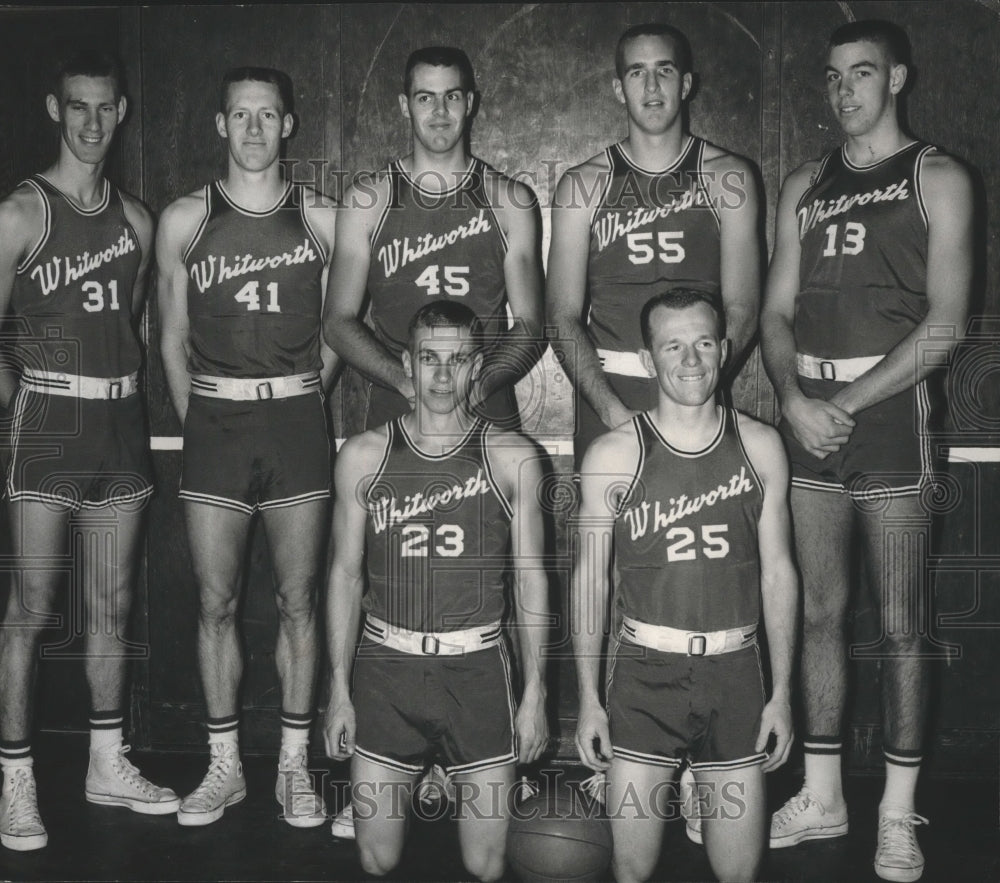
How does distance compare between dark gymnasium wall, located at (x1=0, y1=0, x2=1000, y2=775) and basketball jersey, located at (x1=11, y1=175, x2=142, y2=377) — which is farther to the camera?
dark gymnasium wall, located at (x1=0, y1=0, x2=1000, y2=775)

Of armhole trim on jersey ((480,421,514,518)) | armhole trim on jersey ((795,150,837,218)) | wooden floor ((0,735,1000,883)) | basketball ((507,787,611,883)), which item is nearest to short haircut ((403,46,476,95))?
armhole trim on jersey ((795,150,837,218))

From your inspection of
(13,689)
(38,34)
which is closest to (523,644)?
(13,689)

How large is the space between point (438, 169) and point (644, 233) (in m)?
0.77

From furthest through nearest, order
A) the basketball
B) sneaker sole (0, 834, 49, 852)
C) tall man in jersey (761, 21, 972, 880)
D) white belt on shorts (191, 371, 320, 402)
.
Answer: white belt on shorts (191, 371, 320, 402)
sneaker sole (0, 834, 49, 852)
tall man in jersey (761, 21, 972, 880)
the basketball

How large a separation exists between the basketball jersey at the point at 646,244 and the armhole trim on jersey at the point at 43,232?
1929 millimetres

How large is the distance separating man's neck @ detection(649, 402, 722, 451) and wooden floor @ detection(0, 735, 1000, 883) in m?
1.40

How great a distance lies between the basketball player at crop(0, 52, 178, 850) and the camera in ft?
13.1

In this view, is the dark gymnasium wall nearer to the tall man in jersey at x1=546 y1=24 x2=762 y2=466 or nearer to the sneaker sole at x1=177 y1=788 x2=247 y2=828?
the tall man in jersey at x1=546 y1=24 x2=762 y2=466

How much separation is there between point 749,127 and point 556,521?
1.72 m

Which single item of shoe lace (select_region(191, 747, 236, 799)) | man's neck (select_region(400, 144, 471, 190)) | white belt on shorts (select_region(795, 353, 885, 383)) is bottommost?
shoe lace (select_region(191, 747, 236, 799))

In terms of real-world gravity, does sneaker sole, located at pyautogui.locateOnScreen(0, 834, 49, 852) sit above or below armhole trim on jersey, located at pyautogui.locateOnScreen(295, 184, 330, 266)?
below

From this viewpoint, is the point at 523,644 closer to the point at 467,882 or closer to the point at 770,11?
the point at 467,882

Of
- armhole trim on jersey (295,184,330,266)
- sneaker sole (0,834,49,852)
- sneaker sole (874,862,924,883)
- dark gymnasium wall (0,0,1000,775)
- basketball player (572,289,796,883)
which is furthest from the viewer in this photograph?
dark gymnasium wall (0,0,1000,775)

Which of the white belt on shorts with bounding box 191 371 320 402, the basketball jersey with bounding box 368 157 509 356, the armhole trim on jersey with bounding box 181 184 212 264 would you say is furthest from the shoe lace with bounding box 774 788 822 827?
the armhole trim on jersey with bounding box 181 184 212 264
